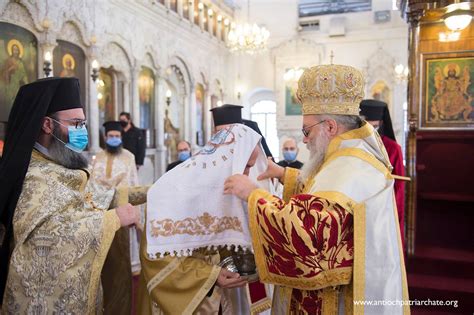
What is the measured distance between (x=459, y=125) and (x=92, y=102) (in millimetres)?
6518

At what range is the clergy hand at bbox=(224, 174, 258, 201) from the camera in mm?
1867

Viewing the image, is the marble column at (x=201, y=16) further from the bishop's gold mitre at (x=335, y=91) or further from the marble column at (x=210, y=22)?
the bishop's gold mitre at (x=335, y=91)

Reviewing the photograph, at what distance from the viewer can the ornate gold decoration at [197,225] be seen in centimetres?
193

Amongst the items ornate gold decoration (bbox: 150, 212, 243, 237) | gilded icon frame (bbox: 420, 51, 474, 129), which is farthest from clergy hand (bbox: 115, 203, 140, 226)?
gilded icon frame (bbox: 420, 51, 474, 129)

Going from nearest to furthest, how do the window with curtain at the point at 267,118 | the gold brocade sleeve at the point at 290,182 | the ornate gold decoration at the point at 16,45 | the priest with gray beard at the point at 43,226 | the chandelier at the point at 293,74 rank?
the priest with gray beard at the point at 43,226, the gold brocade sleeve at the point at 290,182, the ornate gold decoration at the point at 16,45, the chandelier at the point at 293,74, the window with curtain at the point at 267,118

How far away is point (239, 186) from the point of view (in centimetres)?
188

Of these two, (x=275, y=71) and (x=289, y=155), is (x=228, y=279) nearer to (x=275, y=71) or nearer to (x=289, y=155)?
(x=289, y=155)

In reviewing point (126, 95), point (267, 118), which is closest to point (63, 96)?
point (126, 95)

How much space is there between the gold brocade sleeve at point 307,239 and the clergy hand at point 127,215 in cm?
77

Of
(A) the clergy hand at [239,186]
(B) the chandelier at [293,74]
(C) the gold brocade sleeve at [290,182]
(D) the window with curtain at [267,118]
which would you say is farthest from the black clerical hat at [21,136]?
(D) the window with curtain at [267,118]

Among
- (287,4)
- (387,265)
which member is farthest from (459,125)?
(287,4)

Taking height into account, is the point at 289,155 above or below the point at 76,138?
below

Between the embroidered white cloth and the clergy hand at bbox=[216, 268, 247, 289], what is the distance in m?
0.14

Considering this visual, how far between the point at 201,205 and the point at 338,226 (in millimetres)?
639
